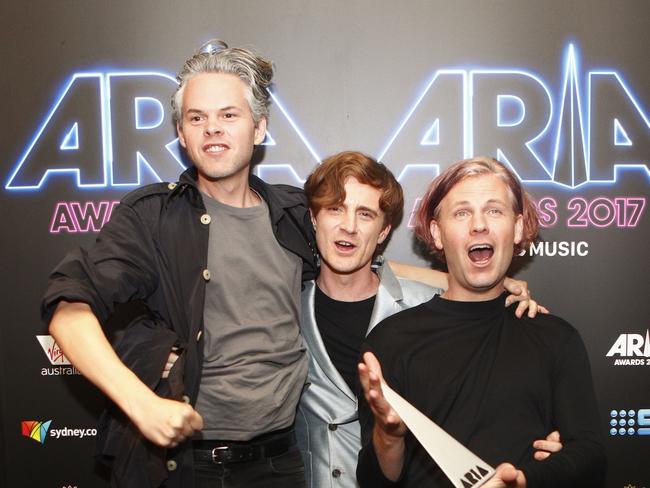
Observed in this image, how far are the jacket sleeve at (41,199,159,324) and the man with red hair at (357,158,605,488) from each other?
0.64m

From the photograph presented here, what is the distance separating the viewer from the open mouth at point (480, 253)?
70.7 inches

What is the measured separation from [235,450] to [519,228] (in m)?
1.03

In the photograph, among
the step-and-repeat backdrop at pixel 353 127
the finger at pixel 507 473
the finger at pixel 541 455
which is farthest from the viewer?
the step-and-repeat backdrop at pixel 353 127

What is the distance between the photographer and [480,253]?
1.82 m

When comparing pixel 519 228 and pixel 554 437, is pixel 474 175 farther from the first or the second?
pixel 554 437

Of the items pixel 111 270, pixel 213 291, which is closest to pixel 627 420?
pixel 213 291

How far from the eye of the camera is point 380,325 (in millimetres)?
1837

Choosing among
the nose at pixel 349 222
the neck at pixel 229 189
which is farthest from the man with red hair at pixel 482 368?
the neck at pixel 229 189

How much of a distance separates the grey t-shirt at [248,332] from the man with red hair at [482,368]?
33 centimetres

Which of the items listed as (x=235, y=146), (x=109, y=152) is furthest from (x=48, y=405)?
(x=235, y=146)

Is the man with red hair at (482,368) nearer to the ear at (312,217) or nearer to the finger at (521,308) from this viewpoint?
the finger at (521,308)

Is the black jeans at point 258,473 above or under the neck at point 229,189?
under

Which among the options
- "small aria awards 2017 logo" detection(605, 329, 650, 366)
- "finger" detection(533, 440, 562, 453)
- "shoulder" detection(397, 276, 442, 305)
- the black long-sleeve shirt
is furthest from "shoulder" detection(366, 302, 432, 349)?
"small aria awards 2017 logo" detection(605, 329, 650, 366)

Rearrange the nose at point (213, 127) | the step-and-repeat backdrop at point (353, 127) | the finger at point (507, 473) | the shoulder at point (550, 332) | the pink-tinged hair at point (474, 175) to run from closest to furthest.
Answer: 1. the finger at point (507, 473)
2. the shoulder at point (550, 332)
3. the pink-tinged hair at point (474, 175)
4. the nose at point (213, 127)
5. the step-and-repeat backdrop at point (353, 127)
